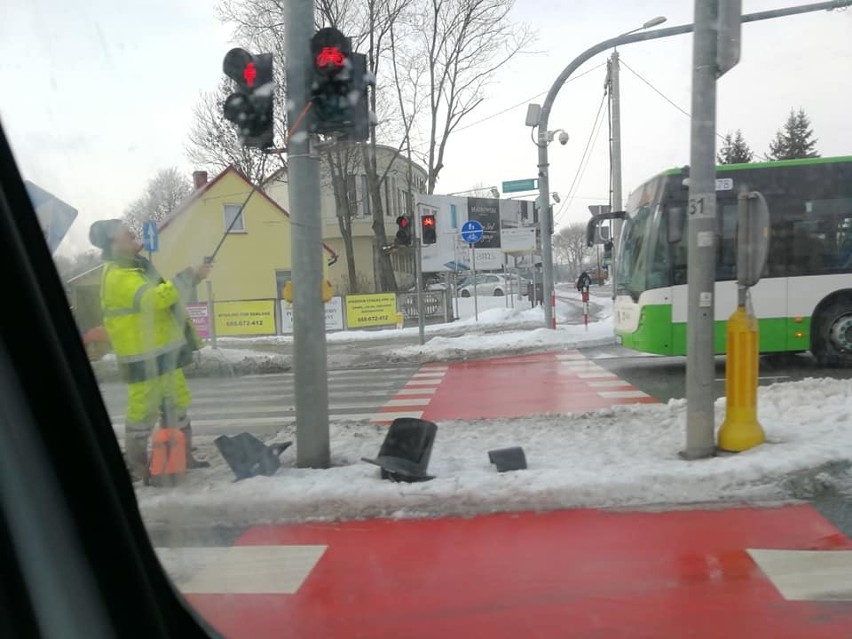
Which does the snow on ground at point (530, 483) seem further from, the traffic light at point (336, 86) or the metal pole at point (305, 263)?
the traffic light at point (336, 86)

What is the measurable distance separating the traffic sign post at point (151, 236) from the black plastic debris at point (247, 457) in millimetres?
1554

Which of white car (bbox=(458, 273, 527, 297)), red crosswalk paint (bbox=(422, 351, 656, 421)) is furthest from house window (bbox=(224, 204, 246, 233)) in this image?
white car (bbox=(458, 273, 527, 297))

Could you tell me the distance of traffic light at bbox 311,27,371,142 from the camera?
5512 mm

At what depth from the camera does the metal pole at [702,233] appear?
572cm

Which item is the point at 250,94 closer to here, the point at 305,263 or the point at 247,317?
the point at 305,263

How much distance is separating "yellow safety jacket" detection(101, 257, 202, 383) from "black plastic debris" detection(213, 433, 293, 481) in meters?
0.74

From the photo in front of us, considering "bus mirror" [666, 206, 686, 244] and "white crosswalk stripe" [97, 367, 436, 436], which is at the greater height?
"bus mirror" [666, 206, 686, 244]

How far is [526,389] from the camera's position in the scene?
1097cm

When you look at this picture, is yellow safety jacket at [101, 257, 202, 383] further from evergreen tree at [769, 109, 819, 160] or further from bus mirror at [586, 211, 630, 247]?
evergreen tree at [769, 109, 819, 160]

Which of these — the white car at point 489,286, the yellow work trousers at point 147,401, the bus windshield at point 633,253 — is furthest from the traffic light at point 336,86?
the white car at point 489,286

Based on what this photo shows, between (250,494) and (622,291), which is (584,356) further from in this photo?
(250,494)

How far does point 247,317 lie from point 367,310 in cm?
Result: 424

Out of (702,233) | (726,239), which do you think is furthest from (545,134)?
(702,233)

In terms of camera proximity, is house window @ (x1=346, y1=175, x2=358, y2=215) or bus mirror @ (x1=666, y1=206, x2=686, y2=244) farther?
house window @ (x1=346, y1=175, x2=358, y2=215)
